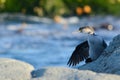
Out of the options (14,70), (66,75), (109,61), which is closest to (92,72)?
(66,75)

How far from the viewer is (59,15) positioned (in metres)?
24.6

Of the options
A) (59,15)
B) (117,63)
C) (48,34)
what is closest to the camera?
(117,63)

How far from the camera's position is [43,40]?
61.4 ft

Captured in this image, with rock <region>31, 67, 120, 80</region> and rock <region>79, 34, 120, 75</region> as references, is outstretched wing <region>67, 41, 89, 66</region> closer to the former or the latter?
rock <region>79, 34, 120, 75</region>

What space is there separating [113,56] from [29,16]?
63.8 feet

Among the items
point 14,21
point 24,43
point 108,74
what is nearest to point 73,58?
point 108,74

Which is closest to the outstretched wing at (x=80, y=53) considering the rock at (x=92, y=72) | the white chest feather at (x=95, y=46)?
the white chest feather at (x=95, y=46)

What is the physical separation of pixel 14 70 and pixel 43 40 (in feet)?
46.9

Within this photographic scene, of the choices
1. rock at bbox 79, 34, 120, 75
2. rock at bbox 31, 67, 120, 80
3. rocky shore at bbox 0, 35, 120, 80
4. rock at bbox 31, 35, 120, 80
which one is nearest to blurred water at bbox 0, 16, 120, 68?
rock at bbox 79, 34, 120, 75

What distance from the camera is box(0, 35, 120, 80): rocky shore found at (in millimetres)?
4160

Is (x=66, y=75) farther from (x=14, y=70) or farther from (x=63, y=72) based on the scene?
(x=14, y=70)

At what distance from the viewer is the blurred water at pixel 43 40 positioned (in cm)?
1459

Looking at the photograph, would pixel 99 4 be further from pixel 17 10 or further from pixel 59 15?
pixel 17 10

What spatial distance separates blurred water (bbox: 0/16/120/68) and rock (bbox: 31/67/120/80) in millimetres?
8578
